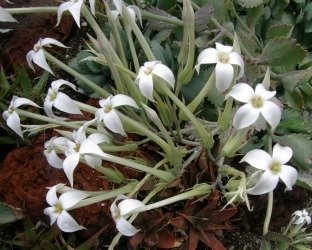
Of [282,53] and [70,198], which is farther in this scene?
[282,53]

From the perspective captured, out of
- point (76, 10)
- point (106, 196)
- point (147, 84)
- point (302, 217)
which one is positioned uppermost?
point (76, 10)

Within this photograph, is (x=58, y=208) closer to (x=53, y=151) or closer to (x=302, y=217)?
(x=53, y=151)

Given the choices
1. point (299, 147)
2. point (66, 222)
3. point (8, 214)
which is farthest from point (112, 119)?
point (299, 147)

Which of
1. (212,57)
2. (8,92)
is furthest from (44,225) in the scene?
(212,57)

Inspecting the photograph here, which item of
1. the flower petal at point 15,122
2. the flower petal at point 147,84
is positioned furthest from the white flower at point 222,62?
the flower petal at point 15,122

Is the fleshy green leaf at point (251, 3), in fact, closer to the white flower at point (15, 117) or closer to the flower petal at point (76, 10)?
the flower petal at point (76, 10)

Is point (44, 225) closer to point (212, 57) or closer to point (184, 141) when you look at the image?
point (184, 141)

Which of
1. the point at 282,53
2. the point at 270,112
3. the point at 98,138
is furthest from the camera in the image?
the point at 282,53
